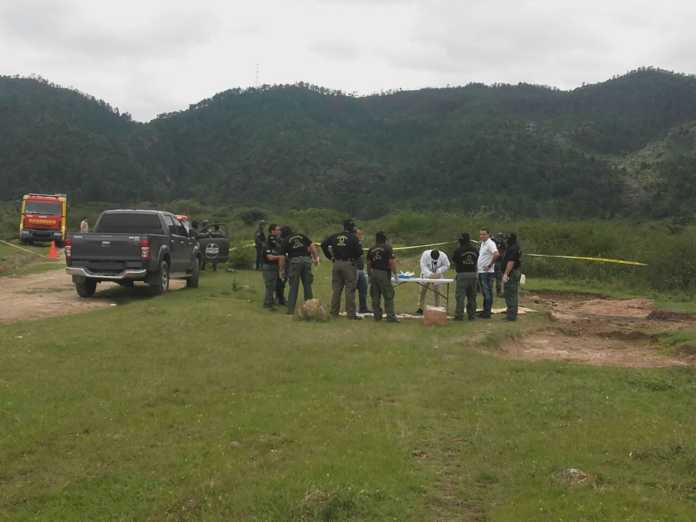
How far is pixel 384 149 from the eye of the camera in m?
118

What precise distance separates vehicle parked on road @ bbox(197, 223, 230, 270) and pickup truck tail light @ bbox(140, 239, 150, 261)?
8.15 meters

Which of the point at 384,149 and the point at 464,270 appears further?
the point at 384,149

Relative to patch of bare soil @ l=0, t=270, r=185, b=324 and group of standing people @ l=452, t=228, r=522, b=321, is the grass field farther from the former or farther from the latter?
group of standing people @ l=452, t=228, r=522, b=321

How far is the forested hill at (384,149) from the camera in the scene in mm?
76375

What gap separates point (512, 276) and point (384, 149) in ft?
346

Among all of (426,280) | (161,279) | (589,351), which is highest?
(426,280)

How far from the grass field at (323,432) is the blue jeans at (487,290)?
391 centimetres

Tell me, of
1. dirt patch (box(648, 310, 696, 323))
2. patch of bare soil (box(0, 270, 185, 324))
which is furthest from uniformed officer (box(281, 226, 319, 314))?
dirt patch (box(648, 310, 696, 323))

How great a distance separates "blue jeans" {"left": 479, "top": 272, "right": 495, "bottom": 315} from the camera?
14.5 m

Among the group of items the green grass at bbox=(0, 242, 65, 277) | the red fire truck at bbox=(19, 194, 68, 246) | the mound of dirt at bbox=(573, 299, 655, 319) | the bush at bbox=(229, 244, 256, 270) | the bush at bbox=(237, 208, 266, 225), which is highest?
the bush at bbox=(237, 208, 266, 225)

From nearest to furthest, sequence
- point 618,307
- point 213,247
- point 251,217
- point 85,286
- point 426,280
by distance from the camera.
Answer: point 426,280 → point 85,286 → point 618,307 → point 213,247 → point 251,217

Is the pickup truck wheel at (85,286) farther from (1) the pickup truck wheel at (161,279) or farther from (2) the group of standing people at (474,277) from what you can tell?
(2) the group of standing people at (474,277)

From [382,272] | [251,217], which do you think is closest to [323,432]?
[382,272]

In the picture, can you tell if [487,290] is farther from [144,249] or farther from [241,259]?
[241,259]
